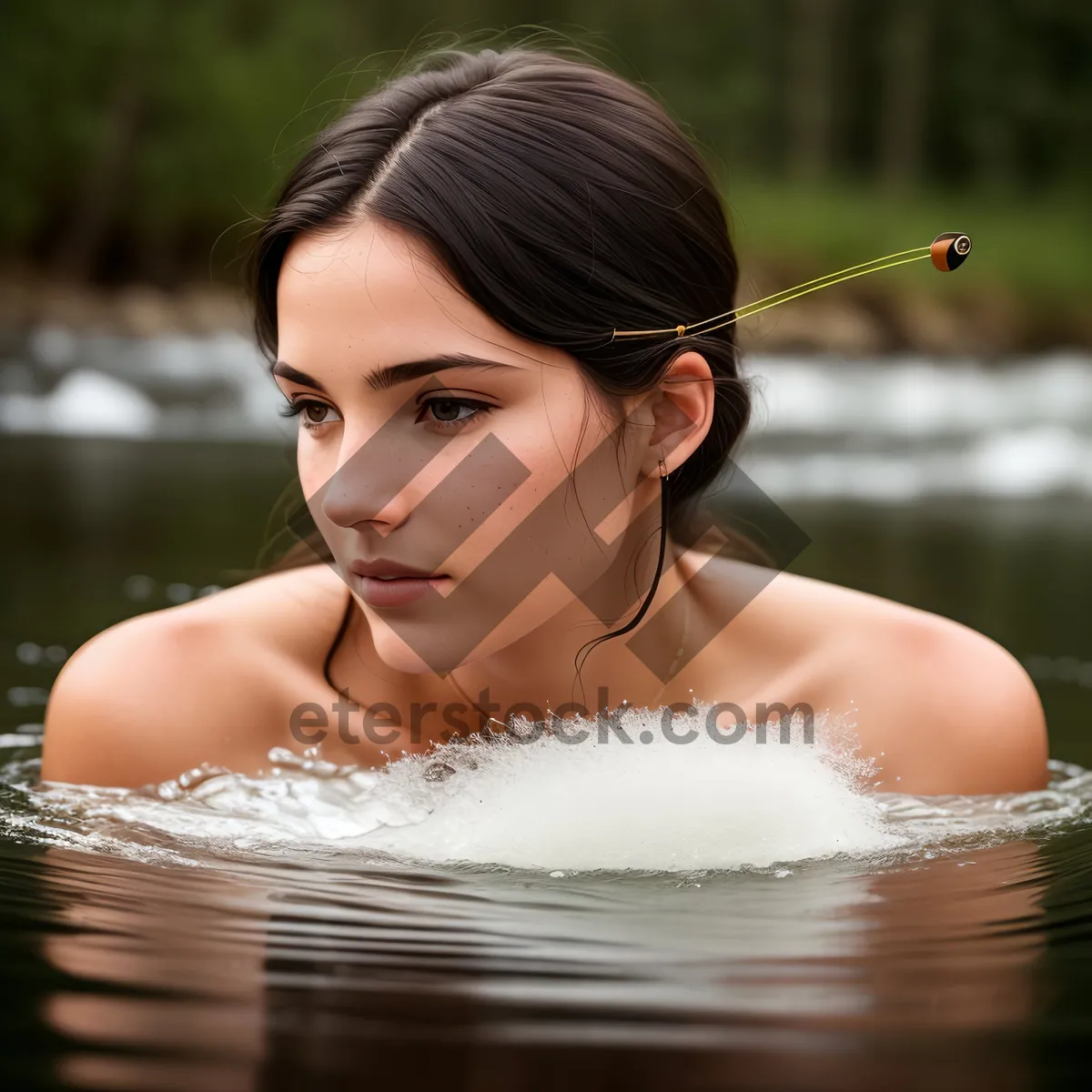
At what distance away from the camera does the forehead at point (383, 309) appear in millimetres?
2088

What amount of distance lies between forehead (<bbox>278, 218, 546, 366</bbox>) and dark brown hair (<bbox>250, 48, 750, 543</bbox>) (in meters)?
0.02

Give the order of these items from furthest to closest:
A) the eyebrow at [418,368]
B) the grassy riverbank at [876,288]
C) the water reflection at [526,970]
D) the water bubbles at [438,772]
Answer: the grassy riverbank at [876,288] < the water bubbles at [438,772] < the eyebrow at [418,368] < the water reflection at [526,970]

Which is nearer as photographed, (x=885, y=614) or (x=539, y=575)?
(x=539, y=575)

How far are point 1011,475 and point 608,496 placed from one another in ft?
26.6

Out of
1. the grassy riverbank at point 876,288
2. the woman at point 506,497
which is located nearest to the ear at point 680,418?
the woman at point 506,497

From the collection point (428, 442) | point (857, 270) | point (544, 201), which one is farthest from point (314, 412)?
point (857, 270)

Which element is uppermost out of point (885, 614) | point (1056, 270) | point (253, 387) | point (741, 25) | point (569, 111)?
point (741, 25)

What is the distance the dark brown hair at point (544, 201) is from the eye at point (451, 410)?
12 cm

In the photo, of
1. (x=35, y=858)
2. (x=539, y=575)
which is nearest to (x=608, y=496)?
(x=539, y=575)

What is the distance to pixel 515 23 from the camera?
74.7 ft

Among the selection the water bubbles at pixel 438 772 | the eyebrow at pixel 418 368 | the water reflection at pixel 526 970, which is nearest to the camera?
the water reflection at pixel 526 970

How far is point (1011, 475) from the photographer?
9.90 meters

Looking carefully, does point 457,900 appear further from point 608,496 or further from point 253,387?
point 253,387

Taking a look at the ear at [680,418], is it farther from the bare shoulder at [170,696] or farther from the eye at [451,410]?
the bare shoulder at [170,696]
